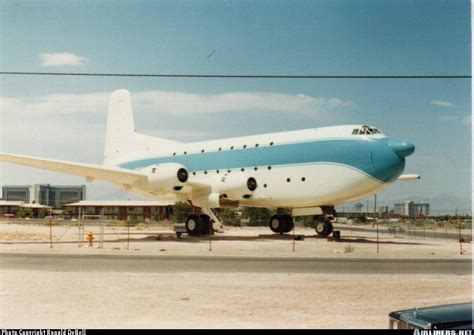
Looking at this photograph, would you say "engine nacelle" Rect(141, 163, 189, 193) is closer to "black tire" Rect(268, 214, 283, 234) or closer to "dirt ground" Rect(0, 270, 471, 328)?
"black tire" Rect(268, 214, 283, 234)

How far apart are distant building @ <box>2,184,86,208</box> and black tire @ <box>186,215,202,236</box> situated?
10188 centimetres

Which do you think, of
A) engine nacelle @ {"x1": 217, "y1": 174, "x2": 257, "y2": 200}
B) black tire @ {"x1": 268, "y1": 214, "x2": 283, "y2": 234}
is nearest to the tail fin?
engine nacelle @ {"x1": 217, "y1": 174, "x2": 257, "y2": 200}

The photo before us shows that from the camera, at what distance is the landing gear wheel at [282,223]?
3428 centimetres

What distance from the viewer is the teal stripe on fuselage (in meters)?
26.2

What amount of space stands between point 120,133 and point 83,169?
990 centimetres

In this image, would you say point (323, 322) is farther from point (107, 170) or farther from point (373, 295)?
point (107, 170)

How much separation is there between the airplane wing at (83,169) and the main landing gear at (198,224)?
4.18 m

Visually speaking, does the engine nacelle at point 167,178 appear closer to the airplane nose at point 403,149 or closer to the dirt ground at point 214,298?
the airplane nose at point 403,149

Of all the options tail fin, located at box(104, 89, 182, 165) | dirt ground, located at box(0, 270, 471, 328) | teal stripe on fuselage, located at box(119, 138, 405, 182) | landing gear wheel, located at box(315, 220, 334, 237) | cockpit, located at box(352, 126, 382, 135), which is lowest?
dirt ground, located at box(0, 270, 471, 328)

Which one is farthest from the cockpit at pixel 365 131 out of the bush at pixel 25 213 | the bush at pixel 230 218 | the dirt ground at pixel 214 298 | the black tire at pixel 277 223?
the bush at pixel 25 213

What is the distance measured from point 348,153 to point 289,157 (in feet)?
11.1

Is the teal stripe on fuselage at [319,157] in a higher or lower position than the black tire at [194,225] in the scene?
higher

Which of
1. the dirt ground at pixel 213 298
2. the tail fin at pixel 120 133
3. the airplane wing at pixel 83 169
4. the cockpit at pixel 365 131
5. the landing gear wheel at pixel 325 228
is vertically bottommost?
the dirt ground at pixel 213 298

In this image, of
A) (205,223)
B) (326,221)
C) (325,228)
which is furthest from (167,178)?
(325,228)
